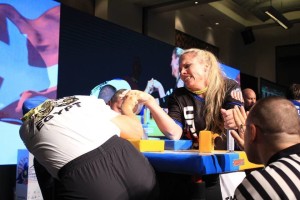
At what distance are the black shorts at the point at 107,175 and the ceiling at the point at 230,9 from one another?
5012mm

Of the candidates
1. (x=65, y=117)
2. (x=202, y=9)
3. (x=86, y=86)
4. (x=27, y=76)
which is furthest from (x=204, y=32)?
(x=65, y=117)

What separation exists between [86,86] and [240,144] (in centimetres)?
271

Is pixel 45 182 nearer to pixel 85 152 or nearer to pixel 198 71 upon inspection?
pixel 85 152

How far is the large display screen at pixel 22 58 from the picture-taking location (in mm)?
2992

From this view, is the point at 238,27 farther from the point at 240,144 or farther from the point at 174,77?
the point at 240,144

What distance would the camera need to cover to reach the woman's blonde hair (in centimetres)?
164

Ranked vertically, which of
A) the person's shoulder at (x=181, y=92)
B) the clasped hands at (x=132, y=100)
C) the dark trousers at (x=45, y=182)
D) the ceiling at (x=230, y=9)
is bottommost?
the dark trousers at (x=45, y=182)

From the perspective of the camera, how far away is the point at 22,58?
3.15 meters

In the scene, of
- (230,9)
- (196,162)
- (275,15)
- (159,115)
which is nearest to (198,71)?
(159,115)

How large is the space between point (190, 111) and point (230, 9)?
6.39 m

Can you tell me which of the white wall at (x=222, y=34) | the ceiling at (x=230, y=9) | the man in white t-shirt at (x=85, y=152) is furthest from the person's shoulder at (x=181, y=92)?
the ceiling at (x=230, y=9)

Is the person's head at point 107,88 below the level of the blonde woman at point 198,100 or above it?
above

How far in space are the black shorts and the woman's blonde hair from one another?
61 cm

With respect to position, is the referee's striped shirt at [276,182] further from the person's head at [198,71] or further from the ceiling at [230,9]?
the ceiling at [230,9]
